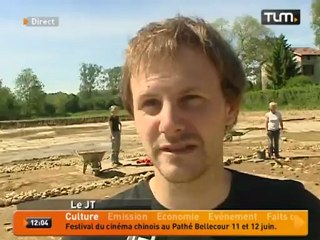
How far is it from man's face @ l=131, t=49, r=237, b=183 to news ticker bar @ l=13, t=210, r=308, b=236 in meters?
0.08

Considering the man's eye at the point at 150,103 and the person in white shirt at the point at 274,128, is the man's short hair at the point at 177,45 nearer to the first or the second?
the man's eye at the point at 150,103

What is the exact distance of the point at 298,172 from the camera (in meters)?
2.65

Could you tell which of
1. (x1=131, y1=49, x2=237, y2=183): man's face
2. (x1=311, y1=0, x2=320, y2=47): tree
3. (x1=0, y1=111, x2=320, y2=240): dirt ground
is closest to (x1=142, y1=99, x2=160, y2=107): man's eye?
(x1=131, y1=49, x2=237, y2=183): man's face

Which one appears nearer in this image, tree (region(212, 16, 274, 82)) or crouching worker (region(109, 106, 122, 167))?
tree (region(212, 16, 274, 82))

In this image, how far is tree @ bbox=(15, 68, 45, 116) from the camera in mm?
957

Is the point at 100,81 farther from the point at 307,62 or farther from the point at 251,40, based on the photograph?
the point at 307,62

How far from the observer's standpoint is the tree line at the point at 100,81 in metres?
Answer: 0.94

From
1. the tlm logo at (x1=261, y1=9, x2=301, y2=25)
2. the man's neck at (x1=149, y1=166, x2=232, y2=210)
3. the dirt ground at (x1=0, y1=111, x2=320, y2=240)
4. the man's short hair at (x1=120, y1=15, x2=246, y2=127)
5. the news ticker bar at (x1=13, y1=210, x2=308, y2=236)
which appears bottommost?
the dirt ground at (x1=0, y1=111, x2=320, y2=240)

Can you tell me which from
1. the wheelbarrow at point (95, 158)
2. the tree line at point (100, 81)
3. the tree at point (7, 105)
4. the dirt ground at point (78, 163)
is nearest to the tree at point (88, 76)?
the tree line at point (100, 81)

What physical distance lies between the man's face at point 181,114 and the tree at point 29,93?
308mm

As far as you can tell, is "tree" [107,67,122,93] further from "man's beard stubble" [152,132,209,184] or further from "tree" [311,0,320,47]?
"tree" [311,0,320,47]

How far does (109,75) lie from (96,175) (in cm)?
165

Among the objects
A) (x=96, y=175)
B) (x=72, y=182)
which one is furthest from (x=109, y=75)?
(x=96, y=175)

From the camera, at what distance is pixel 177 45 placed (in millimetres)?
696
